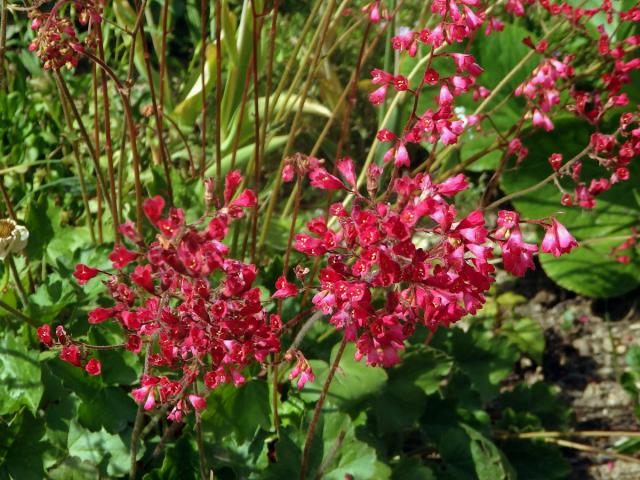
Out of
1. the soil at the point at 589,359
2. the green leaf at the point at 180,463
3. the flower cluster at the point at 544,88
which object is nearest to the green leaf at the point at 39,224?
the green leaf at the point at 180,463

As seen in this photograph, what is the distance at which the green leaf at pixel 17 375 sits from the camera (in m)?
1.40

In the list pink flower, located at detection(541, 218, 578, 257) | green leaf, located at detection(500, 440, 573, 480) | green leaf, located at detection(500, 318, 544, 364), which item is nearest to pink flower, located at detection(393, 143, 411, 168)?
pink flower, located at detection(541, 218, 578, 257)

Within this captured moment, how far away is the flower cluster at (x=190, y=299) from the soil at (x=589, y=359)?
152 cm

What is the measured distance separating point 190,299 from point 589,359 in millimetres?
1939

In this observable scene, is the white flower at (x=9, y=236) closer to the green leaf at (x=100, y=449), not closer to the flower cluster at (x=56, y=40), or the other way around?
the flower cluster at (x=56, y=40)

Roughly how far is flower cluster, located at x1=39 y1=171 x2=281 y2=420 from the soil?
1521mm

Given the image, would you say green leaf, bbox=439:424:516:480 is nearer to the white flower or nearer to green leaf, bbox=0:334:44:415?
green leaf, bbox=0:334:44:415

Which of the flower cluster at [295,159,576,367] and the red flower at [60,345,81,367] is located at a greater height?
the flower cluster at [295,159,576,367]

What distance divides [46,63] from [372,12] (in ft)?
2.21

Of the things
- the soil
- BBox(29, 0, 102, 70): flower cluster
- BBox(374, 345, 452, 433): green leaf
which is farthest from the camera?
the soil

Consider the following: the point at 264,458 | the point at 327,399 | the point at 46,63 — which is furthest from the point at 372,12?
the point at 264,458

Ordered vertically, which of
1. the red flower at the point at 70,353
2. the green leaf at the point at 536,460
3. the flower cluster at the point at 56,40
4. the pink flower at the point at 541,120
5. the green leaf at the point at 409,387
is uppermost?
the flower cluster at the point at 56,40

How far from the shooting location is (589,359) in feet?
8.28

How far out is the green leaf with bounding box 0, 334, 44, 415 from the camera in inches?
55.2
